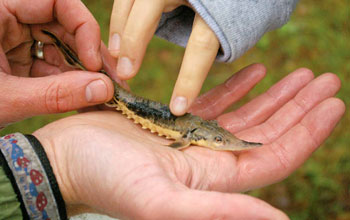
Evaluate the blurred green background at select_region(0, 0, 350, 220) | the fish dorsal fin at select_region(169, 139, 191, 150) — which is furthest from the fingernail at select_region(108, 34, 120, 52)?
the blurred green background at select_region(0, 0, 350, 220)

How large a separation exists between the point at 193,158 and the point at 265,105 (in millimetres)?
1369

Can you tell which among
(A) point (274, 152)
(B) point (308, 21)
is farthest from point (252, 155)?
(B) point (308, 21)

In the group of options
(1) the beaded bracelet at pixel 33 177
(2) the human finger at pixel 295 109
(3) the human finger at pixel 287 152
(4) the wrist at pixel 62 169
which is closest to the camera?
(1) the beaded bracelet at pixel 33 177

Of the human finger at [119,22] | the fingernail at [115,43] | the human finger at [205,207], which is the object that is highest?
the human finger at [119,22]

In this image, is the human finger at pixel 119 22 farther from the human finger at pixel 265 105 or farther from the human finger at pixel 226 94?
the human finger at pixel 265 105

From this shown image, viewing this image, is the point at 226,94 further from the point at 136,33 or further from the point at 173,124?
the point at 136,33

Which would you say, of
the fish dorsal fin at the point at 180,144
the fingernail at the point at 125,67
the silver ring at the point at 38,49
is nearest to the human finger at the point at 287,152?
the fish dorsal fin at the point at 180,144

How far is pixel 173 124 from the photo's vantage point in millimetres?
3807

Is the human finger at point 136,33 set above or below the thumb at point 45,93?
above

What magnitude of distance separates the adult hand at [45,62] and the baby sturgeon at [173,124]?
1.09ft

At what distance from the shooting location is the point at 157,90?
6609 mm

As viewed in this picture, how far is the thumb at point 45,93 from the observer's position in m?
3.20

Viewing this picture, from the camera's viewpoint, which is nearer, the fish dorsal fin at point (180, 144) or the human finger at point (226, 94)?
the fish dorsal fin at point (180, 144)

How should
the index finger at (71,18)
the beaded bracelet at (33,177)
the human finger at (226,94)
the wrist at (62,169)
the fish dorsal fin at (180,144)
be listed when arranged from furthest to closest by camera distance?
the human finger at (226,94), the index finger at (71,18), the fish dorsal fin at (180,144), the wrist at (62,169), the beaded bracelet at (33,177)
